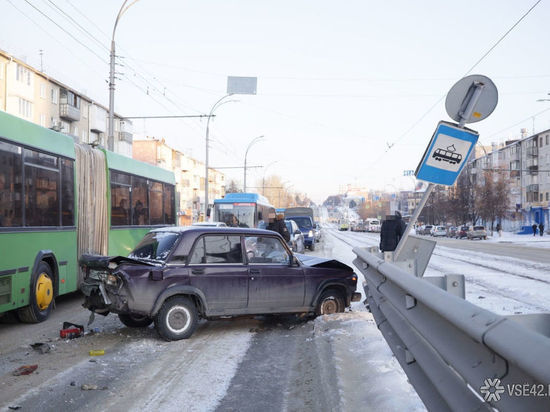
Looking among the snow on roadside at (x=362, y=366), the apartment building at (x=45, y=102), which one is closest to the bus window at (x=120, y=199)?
the snow on roadside at (x=362, y=366)

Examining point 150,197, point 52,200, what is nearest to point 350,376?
point 52,200

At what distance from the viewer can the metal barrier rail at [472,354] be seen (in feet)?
6.12

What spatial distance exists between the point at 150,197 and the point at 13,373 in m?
9.56

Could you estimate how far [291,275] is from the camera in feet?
27.7

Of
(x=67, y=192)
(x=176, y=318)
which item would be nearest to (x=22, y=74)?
(x=67, y=192)

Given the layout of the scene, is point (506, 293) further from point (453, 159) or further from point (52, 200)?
point (52, 200)

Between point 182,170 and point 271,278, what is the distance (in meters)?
104

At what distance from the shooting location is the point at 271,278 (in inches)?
326

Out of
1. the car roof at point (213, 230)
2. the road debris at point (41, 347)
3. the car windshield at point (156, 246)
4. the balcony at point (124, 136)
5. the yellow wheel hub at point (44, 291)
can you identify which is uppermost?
the balcony at point (124, 136)

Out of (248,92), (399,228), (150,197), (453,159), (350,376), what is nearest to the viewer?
(350,376)

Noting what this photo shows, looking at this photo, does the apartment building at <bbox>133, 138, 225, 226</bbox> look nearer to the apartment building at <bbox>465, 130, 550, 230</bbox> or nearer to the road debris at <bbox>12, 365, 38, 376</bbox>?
the apartment building at <bbox>465, 130, 550, 230</bbox>

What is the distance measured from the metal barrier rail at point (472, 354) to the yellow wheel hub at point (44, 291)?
6832mm

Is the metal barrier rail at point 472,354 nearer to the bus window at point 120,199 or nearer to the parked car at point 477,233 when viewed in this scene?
the bus window at point 120,199

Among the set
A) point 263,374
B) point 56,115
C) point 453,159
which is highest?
point 56,115
